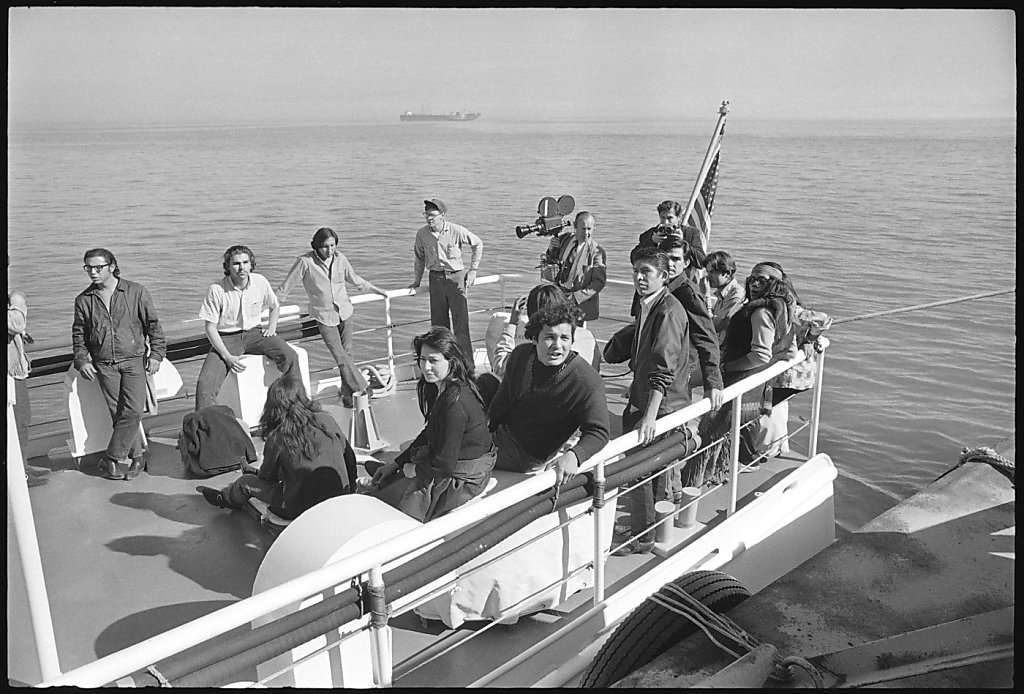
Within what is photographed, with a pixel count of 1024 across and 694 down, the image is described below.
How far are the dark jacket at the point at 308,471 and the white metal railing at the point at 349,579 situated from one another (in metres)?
1.35

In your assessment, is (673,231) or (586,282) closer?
(673,231)

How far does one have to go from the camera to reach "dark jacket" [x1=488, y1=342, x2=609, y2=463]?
4105 millimetres

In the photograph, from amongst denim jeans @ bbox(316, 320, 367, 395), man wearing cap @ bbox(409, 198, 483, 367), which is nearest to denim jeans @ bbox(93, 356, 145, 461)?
denim jeans @ bbox(316, 320, 367, 395)

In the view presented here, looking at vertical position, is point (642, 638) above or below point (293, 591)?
below

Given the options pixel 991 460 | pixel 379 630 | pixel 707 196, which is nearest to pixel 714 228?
pixel 707 196

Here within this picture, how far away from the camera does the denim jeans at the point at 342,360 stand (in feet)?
22.3

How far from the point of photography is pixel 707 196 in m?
9.85

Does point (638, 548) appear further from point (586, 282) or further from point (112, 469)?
point (112, 469)

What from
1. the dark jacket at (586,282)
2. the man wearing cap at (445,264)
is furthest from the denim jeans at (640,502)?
the man wearing cap at (445,264)

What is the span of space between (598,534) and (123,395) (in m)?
3.54

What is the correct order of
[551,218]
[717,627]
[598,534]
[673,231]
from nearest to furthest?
[717,627], [598,534], [673,231], [551,218]

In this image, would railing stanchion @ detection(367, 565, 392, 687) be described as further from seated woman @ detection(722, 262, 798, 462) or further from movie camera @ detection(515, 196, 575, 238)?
movie camera @ detection(515, 196, 575, 238)

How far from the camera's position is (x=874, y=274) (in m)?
23.4

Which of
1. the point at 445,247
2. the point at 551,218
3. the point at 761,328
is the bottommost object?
the point at 761,328
